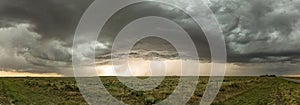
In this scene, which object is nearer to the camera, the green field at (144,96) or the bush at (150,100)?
the green field at (144,96)

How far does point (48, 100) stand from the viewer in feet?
127

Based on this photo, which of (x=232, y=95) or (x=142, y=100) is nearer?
(x=142, y=100)

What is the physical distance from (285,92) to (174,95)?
1370 centimetres

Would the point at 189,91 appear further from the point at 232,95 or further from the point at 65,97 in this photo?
the point at 65,97

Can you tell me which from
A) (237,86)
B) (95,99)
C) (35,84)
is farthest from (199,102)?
(35,84)

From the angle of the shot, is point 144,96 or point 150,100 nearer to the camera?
point 150,100

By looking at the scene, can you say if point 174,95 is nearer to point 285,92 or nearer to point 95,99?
point 95,99

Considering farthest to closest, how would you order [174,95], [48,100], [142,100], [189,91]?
[189,91]
[174,95]
[142,100]
[48,100]

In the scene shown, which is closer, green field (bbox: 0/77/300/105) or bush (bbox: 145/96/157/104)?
green field (bbox: 0/77/300/105)

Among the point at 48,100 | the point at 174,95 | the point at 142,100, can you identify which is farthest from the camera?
the point at 174,95

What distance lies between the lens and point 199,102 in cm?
4062

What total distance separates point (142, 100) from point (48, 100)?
10099 millimetres

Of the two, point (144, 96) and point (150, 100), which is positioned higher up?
point (144, 96)

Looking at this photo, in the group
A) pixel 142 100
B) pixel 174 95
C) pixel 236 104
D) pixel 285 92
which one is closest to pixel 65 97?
pixel 142 100
